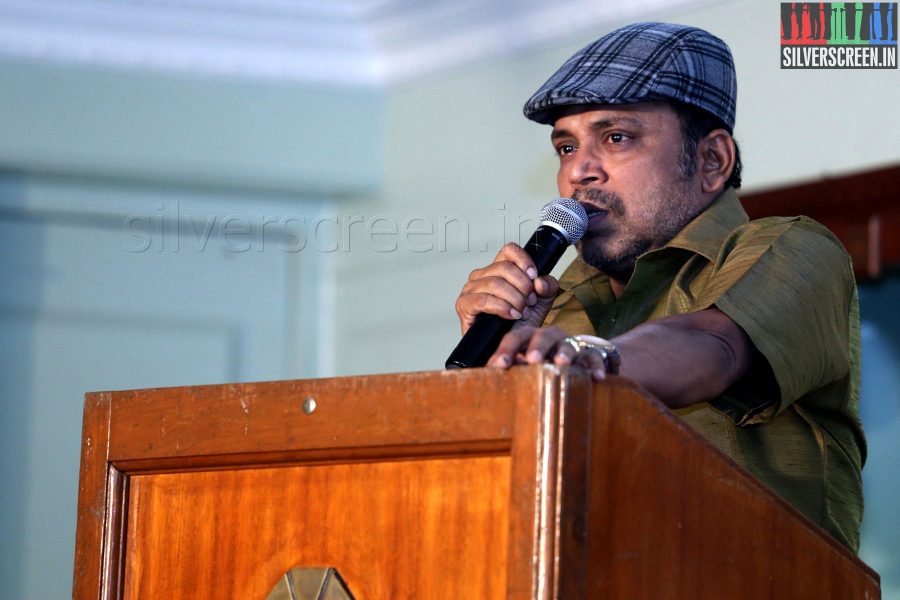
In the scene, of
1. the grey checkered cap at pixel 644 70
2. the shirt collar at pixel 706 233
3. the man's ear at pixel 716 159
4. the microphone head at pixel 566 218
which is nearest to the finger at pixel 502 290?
the microphone head at pixel 566 218

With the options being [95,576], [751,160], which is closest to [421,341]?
[751,160]

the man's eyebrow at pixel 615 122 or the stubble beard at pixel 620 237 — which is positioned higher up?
the man's eyebrow at pixel 615 122

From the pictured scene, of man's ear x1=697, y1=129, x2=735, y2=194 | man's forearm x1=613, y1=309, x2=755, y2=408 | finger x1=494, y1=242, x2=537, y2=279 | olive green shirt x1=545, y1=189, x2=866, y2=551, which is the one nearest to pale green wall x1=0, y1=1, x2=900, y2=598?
man's ear x1=697, y1=129, x2=735, y2=194

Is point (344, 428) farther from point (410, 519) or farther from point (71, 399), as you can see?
point (71, 399)

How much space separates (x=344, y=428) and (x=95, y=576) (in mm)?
297

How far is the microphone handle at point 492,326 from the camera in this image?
1246 mm

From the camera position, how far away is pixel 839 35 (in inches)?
96.7

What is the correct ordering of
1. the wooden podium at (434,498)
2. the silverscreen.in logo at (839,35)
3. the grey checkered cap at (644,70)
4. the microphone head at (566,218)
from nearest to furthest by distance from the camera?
1. the wooden podium at (434,498)
2. the microphone head at (566,218)
3. the grey checkered cap at (644,70)
4. the silverscreen.in logo at (839,35)

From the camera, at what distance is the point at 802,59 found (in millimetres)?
2488

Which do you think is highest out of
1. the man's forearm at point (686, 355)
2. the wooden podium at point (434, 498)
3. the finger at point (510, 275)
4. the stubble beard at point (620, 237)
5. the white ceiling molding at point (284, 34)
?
the white ceiling molding at point (284, 34)

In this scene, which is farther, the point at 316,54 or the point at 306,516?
the point at 316,54

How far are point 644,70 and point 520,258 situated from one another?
385 mm

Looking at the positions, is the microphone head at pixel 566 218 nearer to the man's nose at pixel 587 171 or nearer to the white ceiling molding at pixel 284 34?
the man's nose at pixel 587 171

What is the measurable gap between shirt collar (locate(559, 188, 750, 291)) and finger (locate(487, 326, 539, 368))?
0.56 m
